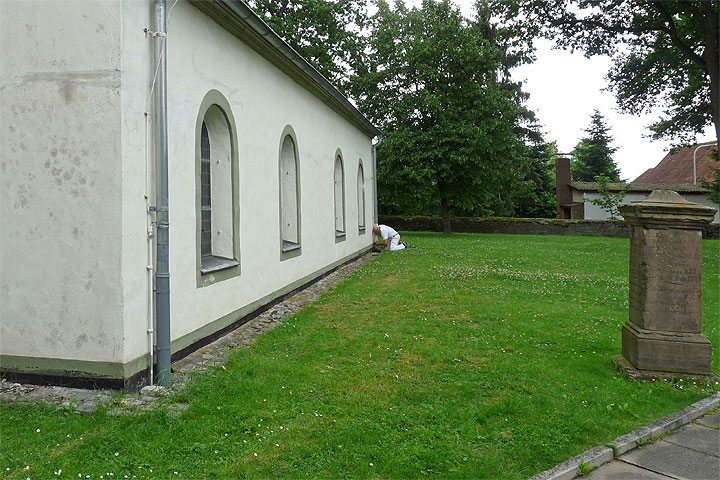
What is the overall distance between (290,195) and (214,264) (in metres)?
3.82

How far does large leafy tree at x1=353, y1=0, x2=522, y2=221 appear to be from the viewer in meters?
26.7

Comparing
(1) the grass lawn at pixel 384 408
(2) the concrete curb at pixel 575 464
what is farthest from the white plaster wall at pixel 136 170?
(2) the concrete curb at pixel 575 464

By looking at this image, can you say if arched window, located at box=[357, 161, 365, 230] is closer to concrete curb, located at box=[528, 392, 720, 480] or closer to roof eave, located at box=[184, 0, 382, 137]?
roof eave, located at box=[184, 0, 382, 137]

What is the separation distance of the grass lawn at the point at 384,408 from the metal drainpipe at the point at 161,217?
0.52 metres

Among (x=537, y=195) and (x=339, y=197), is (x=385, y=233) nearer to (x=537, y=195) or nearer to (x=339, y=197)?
(x=339, y=197)

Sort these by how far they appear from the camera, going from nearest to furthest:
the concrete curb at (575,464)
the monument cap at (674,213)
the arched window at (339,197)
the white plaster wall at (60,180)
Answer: the concrete curb at (575,464) < the white plaster wall at (60,180) < the monument cap at (674,213) < the arched window at (339,197)

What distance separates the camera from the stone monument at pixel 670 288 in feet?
17.3

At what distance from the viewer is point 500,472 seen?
3.45m

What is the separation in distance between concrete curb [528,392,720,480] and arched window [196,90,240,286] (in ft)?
16.3

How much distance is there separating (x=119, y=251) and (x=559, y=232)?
101 ft

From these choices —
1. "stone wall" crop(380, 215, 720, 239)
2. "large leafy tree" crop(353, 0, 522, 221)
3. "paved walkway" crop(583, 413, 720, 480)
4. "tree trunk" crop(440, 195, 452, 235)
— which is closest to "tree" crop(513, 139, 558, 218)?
"stone wall" crop(380, 215, 720, 239)

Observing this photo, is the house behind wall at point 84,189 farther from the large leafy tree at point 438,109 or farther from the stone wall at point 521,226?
the stone wall at point 521,226

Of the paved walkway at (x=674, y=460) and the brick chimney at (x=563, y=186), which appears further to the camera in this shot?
the brick chimney at (x=563, y=186)

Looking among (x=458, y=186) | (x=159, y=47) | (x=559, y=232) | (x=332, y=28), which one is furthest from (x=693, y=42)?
(x=159, y=47)
